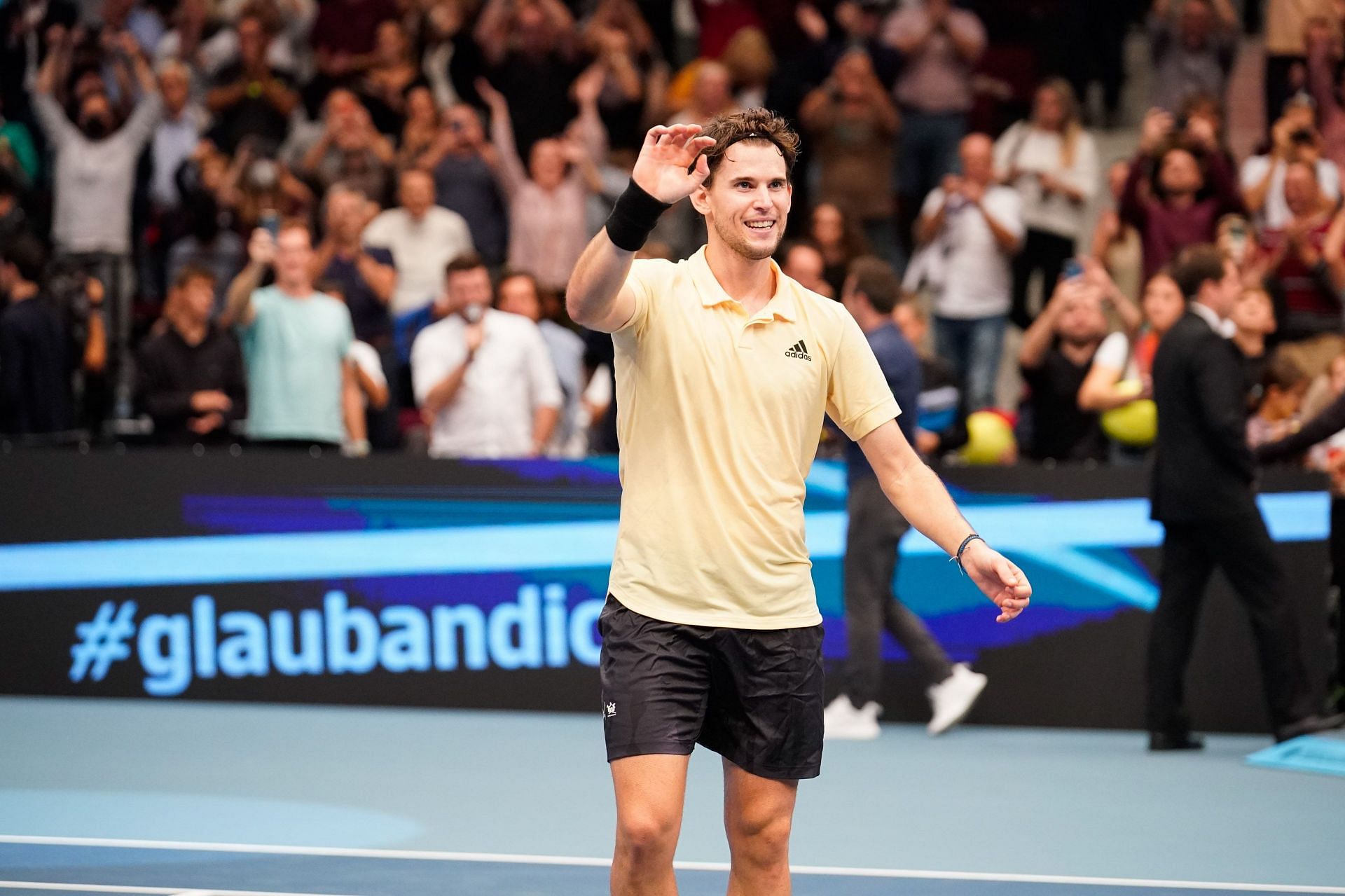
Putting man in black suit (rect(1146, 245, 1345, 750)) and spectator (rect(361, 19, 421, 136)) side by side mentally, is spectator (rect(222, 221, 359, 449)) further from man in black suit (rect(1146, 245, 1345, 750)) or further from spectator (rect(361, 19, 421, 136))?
man in black suit (rect(1146, 245, 1345, 750))

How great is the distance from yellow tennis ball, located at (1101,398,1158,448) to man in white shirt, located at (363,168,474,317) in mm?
4726

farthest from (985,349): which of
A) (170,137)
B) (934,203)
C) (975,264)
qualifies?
(170,137)

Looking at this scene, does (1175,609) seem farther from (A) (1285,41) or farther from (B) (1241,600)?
(A) (1285,41)

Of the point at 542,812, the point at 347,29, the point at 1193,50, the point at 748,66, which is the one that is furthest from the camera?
the point at 347,29

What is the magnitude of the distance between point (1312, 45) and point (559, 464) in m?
6.71

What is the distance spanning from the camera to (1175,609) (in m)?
9.06

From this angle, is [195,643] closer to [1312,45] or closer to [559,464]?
[559,464]

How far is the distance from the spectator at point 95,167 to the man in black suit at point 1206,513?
28.2ft

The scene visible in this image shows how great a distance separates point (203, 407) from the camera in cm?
1121

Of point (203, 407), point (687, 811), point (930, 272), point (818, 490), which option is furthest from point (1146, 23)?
point (687, 811)

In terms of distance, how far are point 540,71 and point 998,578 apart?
423 inches

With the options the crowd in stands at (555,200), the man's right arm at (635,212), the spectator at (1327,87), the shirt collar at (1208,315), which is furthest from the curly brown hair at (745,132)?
the spectator at (1327,87)

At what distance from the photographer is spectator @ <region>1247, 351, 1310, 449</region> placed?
10.8 m

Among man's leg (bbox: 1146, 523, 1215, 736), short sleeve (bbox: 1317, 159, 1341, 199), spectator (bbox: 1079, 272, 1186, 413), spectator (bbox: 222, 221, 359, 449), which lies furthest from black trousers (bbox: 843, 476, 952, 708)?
short sleeve (bbox: 1317, 159, 1341, 199)
